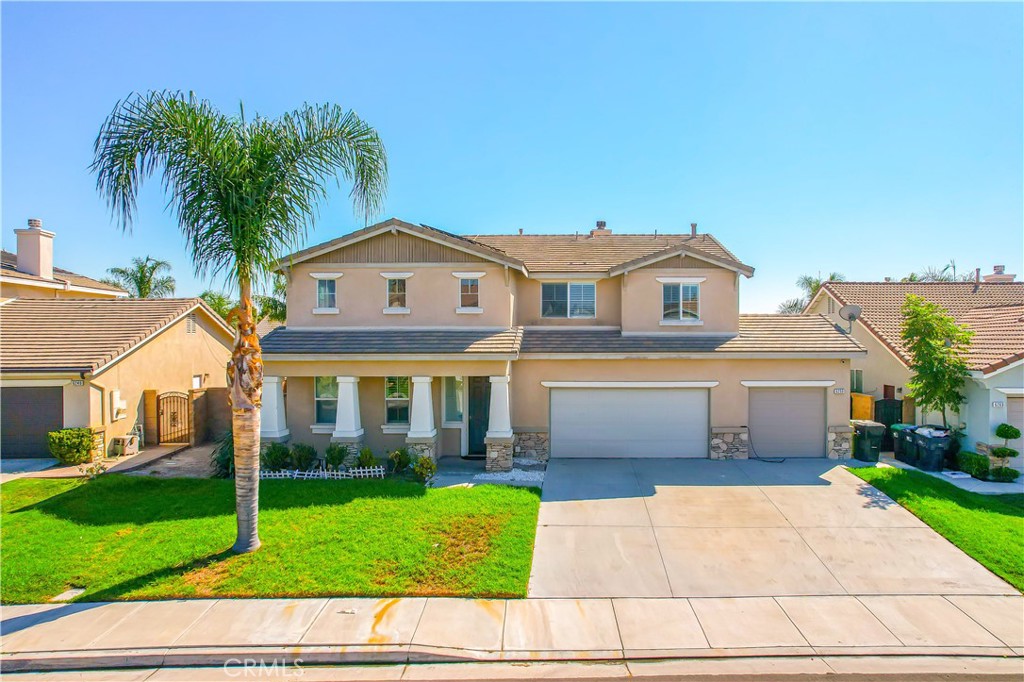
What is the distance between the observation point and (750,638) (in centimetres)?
615

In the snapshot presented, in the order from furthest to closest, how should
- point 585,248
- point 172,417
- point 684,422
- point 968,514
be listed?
1. point 585,248
2. point 172,417
3. point 684,422
4. point 968,514

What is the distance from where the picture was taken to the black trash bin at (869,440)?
13773 millimetres

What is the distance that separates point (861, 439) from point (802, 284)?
2698cm

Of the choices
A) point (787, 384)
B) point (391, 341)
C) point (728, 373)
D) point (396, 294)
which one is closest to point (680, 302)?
point (728, 373)

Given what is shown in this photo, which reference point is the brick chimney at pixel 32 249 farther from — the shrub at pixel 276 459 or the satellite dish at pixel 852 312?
the satellite dish at pixel 852 312

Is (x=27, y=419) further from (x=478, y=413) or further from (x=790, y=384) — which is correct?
(x=790, y=384)

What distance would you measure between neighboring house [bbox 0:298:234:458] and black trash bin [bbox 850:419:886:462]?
20614 millimetres

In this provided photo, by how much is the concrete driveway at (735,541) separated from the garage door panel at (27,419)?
14371 millimetres

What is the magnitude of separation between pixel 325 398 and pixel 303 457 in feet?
6.54

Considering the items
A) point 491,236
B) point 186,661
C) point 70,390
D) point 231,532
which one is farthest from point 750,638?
point 70,390

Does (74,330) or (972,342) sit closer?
(972,342)

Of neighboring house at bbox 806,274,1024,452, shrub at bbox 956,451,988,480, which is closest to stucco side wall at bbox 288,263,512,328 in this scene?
shrub at bbox 956,451,988,480

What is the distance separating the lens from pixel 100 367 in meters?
14.3

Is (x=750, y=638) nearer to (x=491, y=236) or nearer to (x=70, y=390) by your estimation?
(x=491, y=236)
